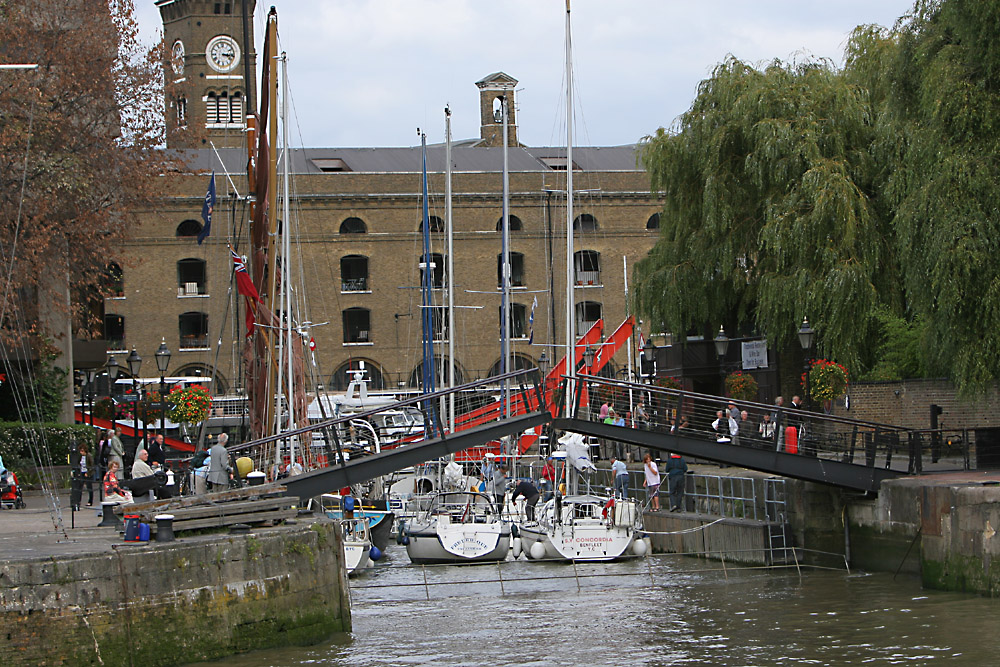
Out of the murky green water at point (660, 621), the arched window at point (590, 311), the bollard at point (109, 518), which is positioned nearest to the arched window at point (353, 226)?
the arched window at point (590, 311)

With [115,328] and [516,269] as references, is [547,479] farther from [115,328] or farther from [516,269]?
[115,328]

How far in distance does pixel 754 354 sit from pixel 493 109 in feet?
124

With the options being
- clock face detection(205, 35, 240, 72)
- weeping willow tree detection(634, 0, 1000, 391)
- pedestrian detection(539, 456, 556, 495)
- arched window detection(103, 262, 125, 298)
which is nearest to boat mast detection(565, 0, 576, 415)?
pedestrian detection(539, 456, 556, 495)

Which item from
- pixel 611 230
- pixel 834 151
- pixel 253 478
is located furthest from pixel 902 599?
pixel 611 230

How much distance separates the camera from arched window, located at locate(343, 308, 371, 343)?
64.0 m

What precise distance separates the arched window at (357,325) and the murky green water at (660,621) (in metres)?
39.3

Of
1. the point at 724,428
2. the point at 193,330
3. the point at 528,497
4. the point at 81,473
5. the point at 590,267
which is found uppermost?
the point at 590,267

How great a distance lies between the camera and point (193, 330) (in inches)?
2477

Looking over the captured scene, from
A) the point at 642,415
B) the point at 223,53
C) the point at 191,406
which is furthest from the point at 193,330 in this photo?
the point at 642,415

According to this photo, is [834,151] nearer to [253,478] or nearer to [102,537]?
[253,478]

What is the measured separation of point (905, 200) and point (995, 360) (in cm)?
380

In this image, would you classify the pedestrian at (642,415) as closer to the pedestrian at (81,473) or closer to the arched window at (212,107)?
the pedestrian at (81,473)

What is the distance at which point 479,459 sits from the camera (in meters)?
37.7

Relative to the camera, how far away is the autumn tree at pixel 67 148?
26719 mm
